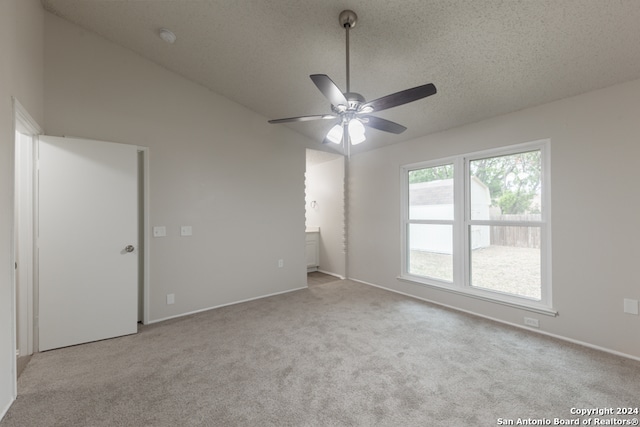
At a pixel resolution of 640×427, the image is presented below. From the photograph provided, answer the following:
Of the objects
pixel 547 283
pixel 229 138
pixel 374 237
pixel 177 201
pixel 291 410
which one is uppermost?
pixel 229 138

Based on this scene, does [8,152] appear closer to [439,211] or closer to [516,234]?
[439,211]

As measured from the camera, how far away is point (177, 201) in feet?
10.8

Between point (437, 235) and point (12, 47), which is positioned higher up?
point (12, 47)

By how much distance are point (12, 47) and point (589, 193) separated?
472 cm

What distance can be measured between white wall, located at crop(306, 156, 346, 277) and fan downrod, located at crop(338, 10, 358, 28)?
2891mm

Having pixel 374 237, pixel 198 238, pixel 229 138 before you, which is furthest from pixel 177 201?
pixel 374 237

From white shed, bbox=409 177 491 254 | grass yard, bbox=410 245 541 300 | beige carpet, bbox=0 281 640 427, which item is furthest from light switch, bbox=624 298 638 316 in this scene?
white shed, bbox=409 177 491 254

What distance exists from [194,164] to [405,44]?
8.85 ft

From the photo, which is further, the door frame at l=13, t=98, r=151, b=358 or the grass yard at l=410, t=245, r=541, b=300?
the grass yard at l=410, t=245, r=541, b=300

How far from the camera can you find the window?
2859mm

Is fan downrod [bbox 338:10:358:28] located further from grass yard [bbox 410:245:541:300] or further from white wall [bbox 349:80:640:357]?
grass yard [bbox 410:245:541:300]

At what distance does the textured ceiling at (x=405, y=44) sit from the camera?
6.34ft

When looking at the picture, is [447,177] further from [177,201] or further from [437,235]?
[177,201]

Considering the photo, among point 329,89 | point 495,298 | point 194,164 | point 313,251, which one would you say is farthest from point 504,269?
point 194,164
